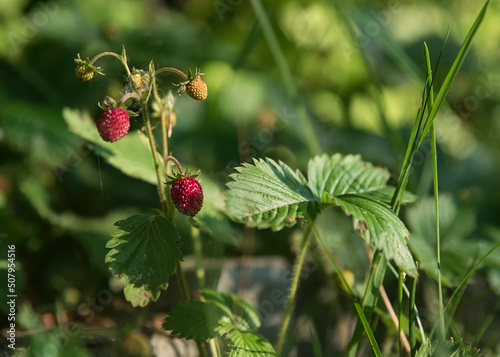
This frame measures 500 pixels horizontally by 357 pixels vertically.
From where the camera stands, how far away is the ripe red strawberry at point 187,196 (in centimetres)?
83

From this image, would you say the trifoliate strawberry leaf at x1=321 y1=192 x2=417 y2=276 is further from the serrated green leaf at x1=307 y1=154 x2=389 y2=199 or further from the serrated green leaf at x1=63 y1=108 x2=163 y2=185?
the serrated green leaf at x1=63 y1=108 x2=163 y2=185

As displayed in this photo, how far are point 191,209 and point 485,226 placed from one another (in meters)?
1.34

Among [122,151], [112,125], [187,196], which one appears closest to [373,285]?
[187,196]

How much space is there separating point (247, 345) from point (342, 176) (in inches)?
15.5

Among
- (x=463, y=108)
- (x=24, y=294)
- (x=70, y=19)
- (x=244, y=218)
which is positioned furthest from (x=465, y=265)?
(x=70, y=19)

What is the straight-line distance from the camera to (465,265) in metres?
1.29

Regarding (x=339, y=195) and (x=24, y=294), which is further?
(x=24, y=294)

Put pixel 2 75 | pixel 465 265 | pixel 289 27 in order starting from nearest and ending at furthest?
1. pixel 465 265
2. pixel 2 75
3. pixel 289 27

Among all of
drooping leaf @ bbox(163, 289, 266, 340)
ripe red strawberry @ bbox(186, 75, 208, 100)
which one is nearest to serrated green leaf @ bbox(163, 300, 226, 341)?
drooping leaf @ bbox(163, 289, 266, 340)

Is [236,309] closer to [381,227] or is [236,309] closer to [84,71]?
[381,227]

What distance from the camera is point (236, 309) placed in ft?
3.48

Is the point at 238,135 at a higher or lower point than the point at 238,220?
higher

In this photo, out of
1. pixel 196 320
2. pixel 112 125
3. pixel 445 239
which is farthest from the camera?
pixel 445 239

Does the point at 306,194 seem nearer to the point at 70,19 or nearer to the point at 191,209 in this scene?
the point at 191,209
